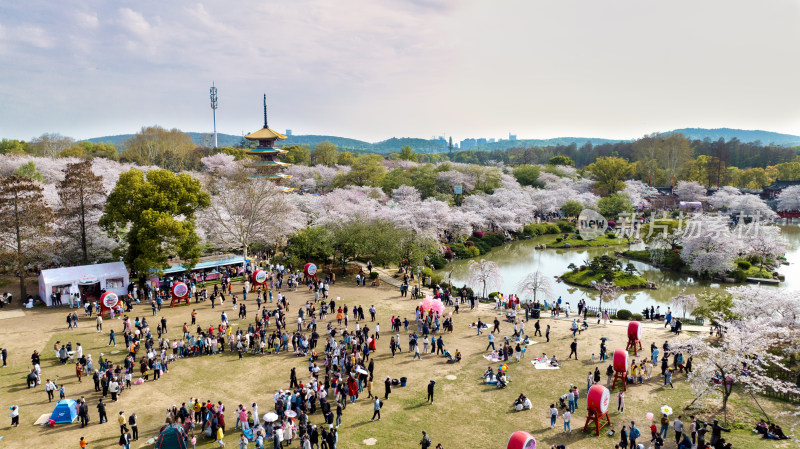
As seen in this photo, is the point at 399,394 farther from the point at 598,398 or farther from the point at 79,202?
the point at 79,202

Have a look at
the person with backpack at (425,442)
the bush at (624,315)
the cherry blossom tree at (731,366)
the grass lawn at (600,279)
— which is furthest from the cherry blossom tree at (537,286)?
the person with backpack at (425,442)

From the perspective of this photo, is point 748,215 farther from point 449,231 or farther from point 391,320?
point 391,320

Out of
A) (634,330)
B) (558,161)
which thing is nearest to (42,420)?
(634,330)

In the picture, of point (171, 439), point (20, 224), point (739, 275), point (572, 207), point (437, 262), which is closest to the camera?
point (171, 439)

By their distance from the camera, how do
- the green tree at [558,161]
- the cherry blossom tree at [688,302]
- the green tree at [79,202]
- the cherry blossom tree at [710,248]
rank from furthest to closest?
the green tree at [558,161]
the cherry blossom tree at [710,248]
the green tree at [79,202]
the cherry blossom tree at [688,302]

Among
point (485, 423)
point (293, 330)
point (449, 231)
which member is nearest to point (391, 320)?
point (293, 330)

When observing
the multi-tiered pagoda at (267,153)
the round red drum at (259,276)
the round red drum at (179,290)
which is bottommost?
the round red drum at (179,290)

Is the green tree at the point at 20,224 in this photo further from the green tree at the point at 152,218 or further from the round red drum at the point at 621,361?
the round red drum at the point at 621,361
